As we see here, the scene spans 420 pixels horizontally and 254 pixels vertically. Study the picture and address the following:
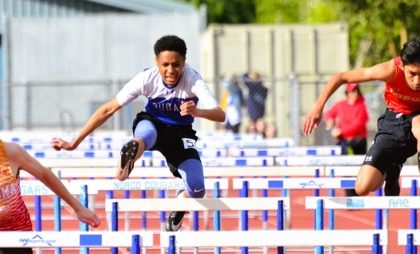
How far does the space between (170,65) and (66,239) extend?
3458 millimetres

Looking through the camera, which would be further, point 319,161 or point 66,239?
point 319,161

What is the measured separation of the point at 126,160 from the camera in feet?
34.7

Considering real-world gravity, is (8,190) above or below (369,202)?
above

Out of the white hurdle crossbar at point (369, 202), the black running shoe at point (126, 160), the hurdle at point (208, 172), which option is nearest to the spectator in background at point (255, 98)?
the hurdle at point (208, 172)

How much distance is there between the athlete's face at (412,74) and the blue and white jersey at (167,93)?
156cm

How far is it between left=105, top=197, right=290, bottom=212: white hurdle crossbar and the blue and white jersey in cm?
121

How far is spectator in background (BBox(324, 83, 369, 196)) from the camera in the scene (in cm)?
1925

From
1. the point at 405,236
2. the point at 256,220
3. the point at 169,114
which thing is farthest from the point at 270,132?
the point at 405,236

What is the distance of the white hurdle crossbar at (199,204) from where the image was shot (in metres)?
9.88

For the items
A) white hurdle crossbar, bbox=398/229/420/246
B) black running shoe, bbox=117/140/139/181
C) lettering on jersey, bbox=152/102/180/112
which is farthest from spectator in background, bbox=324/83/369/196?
white hurdle crossbar, bbox=398/229/420/246

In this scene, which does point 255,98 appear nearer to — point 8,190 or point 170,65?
point 170,65

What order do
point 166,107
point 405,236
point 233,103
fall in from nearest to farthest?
point 405,236 < point 166,107 < point 233,103

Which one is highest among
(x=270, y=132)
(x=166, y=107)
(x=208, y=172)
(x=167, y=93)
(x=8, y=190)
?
(x=167, y=93)

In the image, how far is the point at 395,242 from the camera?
9.39m
